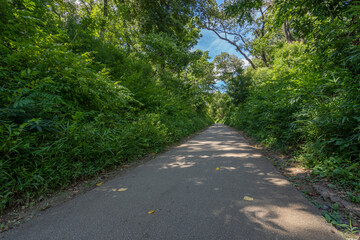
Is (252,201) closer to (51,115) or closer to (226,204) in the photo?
(226,204)

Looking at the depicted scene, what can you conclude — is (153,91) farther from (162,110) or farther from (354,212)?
(354,212)

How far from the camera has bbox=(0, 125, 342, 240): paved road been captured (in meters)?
1.30

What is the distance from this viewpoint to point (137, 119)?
191 inches

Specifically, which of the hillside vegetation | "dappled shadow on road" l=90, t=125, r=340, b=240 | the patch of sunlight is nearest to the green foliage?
"dappled shadow on road" l=90, t=125, r=340, b=240

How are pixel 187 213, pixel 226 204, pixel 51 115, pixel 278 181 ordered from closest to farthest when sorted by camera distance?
pixel 187 213
pixel 226 204
pixel 278 181
pixel 51 115

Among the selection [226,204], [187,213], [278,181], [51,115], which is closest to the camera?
[187,213]

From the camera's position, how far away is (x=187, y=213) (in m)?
1.55

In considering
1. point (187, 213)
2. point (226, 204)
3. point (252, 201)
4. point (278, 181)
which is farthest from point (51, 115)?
point (278, 181)

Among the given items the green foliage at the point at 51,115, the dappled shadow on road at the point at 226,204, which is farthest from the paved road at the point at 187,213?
the green foliage at the point at 51,115

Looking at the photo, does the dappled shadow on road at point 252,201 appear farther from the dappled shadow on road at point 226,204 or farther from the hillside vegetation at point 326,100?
the hillside vegetation at point 326,100

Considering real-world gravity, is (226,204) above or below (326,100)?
below

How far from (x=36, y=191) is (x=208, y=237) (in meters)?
2.45

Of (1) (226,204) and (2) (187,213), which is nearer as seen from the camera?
(2) (187,213)

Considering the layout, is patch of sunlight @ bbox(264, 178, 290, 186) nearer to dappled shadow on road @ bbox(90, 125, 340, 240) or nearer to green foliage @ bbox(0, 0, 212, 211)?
dappled shadow on road @ bbox(90, 125, 340, 240)
